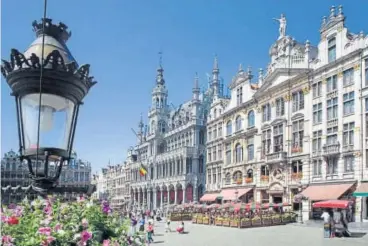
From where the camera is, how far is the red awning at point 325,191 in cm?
3153

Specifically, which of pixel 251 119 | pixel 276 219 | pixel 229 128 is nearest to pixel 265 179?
pixel 251 119

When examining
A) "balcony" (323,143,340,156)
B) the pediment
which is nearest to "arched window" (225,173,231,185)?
the pediment

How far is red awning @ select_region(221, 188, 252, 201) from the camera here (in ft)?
148

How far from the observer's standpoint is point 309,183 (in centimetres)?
3606

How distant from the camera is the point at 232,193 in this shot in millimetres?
47344

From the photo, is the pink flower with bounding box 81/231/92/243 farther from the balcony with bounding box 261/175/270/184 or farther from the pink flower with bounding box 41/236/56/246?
the balcony with bounding box 261/175/270/184

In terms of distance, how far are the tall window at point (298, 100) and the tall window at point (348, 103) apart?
5.42 metres

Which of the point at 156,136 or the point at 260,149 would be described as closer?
the point at 260,149

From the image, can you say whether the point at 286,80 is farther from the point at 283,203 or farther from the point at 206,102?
the point at 206,102

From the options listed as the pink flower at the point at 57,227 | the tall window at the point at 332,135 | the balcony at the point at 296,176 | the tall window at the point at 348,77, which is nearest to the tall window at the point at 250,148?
the balcony at the point at 296,176

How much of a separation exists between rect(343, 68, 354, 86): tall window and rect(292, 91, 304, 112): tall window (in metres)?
5.34

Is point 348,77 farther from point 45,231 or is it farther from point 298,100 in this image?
point 45,231

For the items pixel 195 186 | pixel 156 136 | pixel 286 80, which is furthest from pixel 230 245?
pixel 156 136

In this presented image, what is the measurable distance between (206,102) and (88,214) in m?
66.9
